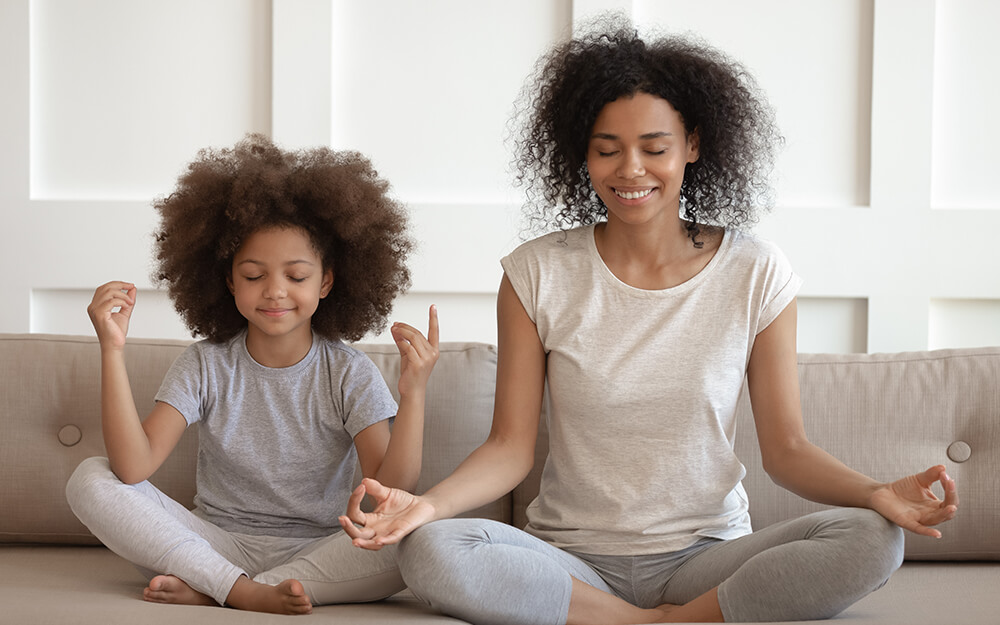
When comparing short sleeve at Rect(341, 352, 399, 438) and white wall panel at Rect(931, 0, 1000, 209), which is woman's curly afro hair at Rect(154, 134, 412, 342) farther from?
white wall panel at Rect(931, 0, 1000, 209)

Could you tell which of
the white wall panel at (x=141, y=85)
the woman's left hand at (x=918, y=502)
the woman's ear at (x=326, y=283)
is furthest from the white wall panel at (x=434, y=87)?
the woman's left hand at (x=918, y=502)

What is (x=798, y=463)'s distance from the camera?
151 cm

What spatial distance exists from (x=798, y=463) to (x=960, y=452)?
19.0 inches

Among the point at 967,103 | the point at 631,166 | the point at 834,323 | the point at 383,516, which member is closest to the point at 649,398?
the point at 631,166

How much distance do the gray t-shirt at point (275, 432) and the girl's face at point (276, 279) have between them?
4.4 inches

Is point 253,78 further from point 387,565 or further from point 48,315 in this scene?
point 387,565

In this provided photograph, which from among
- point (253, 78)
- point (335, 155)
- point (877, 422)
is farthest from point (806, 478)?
point (253, 78)

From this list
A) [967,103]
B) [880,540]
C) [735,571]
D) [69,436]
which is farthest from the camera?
[967,103]

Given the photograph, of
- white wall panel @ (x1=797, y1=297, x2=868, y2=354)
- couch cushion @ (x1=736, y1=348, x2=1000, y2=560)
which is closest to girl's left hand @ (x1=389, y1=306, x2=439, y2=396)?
couch cushion @ (x1=736, y1=348, x2=1000, y2=560)

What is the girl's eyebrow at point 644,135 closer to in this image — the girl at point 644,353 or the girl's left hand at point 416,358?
the girl at point 644,353

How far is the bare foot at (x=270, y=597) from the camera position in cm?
141

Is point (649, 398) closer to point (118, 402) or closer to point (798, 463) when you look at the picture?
point (798, 463)

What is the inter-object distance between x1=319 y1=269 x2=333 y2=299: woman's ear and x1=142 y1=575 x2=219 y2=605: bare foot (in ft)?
1.78

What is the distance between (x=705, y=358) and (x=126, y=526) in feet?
2.95
